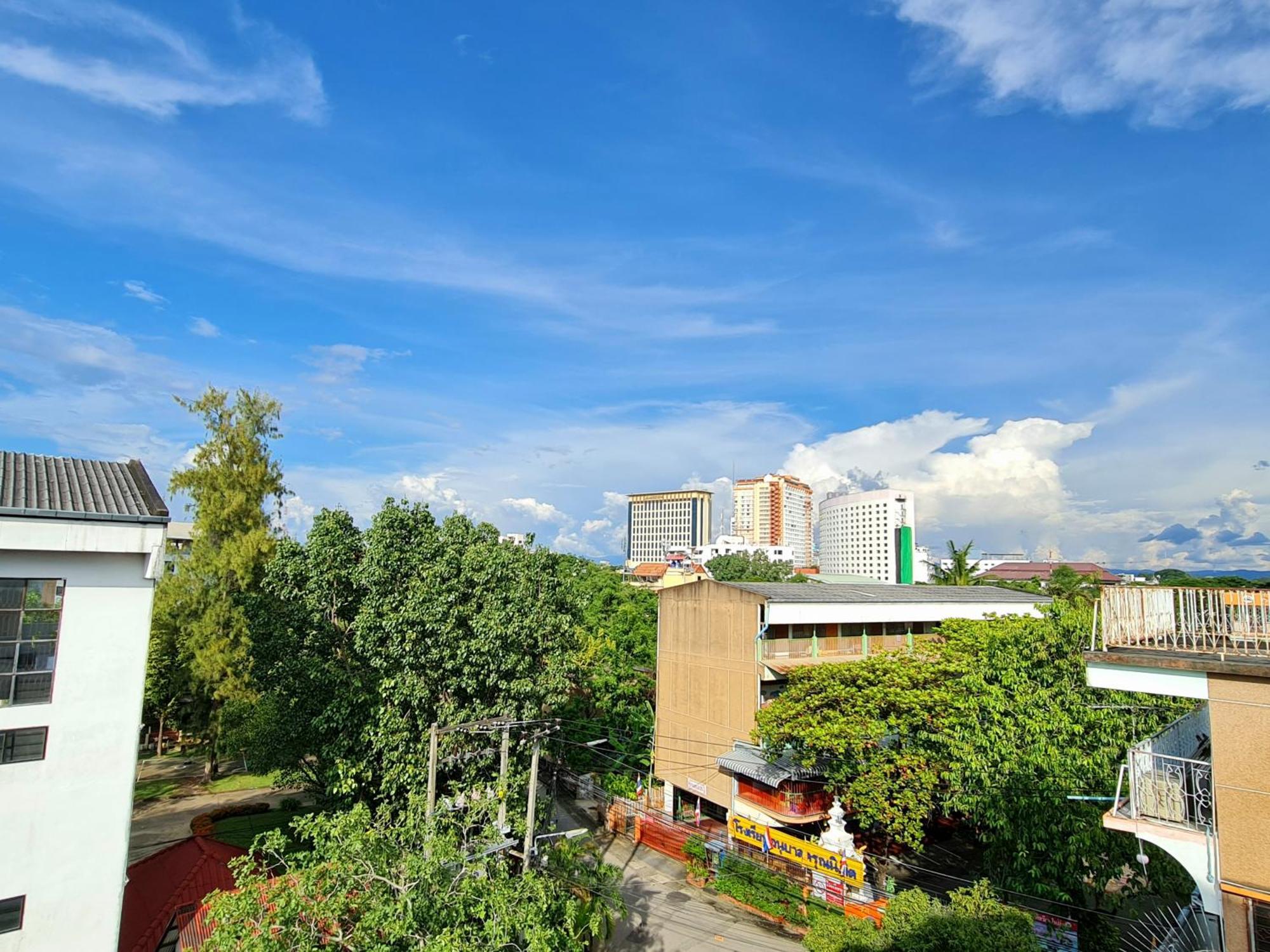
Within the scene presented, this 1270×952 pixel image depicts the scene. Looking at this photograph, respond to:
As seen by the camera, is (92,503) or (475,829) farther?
(475,829)

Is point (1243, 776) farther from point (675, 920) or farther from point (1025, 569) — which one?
point (1025, 569)

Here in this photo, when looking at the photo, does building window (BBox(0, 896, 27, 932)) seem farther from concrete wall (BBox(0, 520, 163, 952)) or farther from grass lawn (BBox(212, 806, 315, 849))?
grass lawn (BBox(212, 806, 315, 849))

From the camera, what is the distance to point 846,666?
19094 millimetres

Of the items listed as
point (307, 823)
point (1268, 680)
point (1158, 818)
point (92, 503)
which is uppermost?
point (92, 503)

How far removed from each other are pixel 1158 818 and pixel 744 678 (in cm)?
1571

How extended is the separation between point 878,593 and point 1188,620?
22600 mm

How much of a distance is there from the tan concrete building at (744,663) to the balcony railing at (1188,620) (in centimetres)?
1353

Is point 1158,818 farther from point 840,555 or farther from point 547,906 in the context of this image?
point 840,555

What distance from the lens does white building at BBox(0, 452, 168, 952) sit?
945 cm

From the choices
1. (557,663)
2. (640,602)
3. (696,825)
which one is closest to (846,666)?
(557,663)

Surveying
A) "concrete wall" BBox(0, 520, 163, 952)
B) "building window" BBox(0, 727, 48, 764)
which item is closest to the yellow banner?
"concrete wall" BBox(0, 520, 163, 952)

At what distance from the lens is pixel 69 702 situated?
32.4 feet

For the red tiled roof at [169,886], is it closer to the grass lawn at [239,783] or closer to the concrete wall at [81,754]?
the concrete wall at [81,754]

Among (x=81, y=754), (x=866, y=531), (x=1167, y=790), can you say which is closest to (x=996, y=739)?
(x=1167, y=790)
